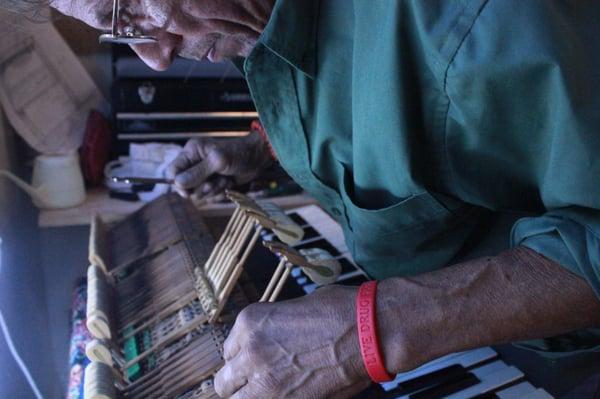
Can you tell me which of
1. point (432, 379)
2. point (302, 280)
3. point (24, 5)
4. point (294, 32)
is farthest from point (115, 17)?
point (432, 379)

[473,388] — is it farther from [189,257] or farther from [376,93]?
[189,257]

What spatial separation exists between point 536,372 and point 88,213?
124 centimetres

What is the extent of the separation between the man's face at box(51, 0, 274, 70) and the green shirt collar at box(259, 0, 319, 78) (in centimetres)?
6

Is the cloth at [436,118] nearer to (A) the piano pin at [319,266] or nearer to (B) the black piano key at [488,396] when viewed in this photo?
(A) the piano pin at [319,266]

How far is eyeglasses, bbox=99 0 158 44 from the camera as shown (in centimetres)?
89

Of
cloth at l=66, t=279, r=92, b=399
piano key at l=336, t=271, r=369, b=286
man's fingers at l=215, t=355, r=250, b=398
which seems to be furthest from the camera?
piano key at l=336, t=271, r=369, b=286

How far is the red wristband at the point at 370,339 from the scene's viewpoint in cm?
71

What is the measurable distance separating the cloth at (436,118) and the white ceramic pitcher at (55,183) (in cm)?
85

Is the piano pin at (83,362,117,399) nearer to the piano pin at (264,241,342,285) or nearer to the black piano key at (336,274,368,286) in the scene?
the piano pin at (264,241,342,285)

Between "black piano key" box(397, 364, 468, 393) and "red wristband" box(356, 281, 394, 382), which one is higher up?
"red wristband" box(356, 281, 394, 382)

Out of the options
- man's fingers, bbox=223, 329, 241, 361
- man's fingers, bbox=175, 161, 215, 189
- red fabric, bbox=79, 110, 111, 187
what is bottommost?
red fabric, bbox=79, 110, 111, 187

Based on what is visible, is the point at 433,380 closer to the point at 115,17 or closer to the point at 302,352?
the point at 302,352

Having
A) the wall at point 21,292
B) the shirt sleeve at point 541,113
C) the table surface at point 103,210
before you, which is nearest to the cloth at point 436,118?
the shirt sleeve at point 541,113

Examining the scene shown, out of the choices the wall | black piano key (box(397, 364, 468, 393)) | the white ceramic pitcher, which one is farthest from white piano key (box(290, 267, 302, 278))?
the white ceramic pitcher
